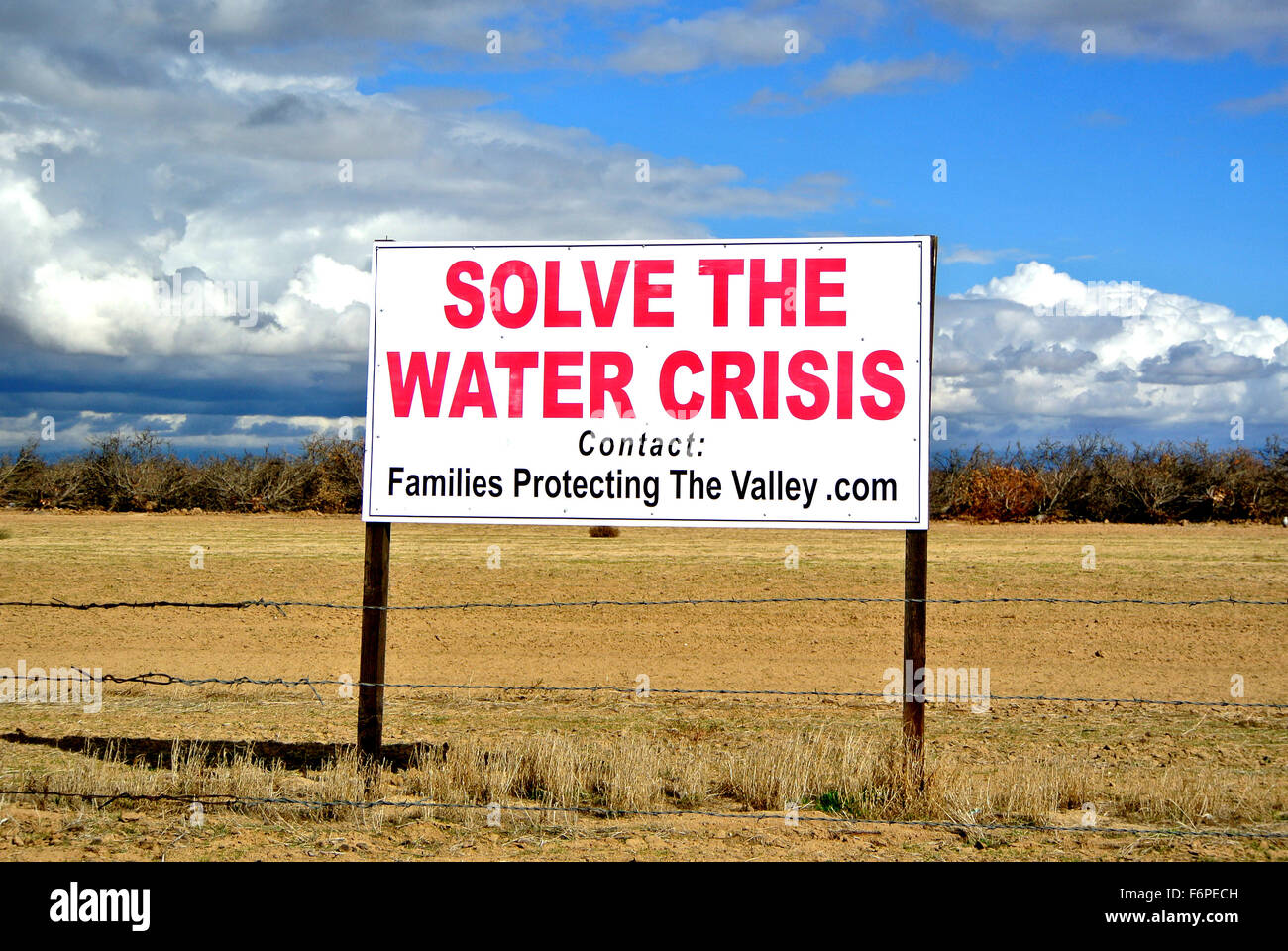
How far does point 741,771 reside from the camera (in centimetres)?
661

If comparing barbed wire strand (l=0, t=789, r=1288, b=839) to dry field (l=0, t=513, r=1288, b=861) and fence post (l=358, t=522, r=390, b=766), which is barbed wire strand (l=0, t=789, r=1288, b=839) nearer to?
dry field (l=0, t=513, r=1288, b=861)

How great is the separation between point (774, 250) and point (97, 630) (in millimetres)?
9898

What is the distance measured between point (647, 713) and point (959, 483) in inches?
944

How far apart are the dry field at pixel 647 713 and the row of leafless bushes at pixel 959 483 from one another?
10.3 meters

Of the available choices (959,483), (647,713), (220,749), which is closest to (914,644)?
(647,713)

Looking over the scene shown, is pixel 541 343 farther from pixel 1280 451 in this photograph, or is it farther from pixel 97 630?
pixel 1280 451

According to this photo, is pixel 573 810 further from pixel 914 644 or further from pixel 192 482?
pixel 192 482

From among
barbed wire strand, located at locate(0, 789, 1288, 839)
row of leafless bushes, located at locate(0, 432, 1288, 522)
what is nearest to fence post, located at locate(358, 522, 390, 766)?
barbed wire strand, located at locate(0, 789, 1288, 839)

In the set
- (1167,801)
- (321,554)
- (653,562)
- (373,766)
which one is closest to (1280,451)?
(653,562)

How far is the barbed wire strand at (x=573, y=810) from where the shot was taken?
5.80 metres

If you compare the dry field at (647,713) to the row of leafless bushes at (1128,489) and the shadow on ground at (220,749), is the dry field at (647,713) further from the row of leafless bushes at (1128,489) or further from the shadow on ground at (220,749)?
the row of leafless bushes at (1128,489)

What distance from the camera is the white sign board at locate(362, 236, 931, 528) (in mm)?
6754

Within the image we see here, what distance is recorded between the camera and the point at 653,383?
690 cm

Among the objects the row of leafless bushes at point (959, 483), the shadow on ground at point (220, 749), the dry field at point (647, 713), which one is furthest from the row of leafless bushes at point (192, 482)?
the shadow on ground at point (220, 749)
